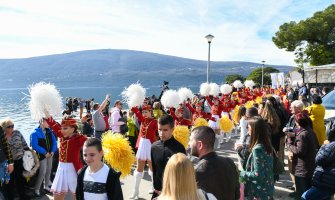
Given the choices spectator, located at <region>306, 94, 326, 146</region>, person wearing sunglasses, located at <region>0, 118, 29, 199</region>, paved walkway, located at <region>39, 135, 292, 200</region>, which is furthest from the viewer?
spectator, located at <region>306, 94, 326, 146</region>

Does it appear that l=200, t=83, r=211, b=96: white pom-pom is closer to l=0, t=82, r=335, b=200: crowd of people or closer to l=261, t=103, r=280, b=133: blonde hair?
l=0, t=82, r=335, b=200: crowd of people

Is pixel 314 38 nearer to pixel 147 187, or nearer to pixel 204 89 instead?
pixel 204 89

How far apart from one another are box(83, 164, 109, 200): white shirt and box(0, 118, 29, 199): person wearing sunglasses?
2873 millimetres

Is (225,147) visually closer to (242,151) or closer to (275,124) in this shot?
(275,124)

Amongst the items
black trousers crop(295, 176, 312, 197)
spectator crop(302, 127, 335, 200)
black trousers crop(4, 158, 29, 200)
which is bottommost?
black trousers crop(4, 158, 29, 200)

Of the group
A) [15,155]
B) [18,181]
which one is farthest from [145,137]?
[18,181]

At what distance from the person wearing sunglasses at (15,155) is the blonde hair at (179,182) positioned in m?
4.34

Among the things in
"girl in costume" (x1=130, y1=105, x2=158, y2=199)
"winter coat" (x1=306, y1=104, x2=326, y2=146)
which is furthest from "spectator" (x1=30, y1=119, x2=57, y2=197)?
"winter coat" (x1=306, y1=104, x2=326, y2=146)

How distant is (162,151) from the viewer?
161 inches

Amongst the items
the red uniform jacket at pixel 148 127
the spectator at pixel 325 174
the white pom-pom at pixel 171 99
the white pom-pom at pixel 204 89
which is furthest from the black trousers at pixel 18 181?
the white pom-pom at pixel 204 89

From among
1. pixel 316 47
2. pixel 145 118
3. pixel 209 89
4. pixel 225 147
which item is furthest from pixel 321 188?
pixel 316 47

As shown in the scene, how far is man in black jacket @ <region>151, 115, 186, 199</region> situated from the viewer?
4.05m

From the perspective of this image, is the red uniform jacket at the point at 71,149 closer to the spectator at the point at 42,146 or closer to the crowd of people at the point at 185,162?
the crowd of people at the point at 185,162

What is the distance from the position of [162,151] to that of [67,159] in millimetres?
1814
